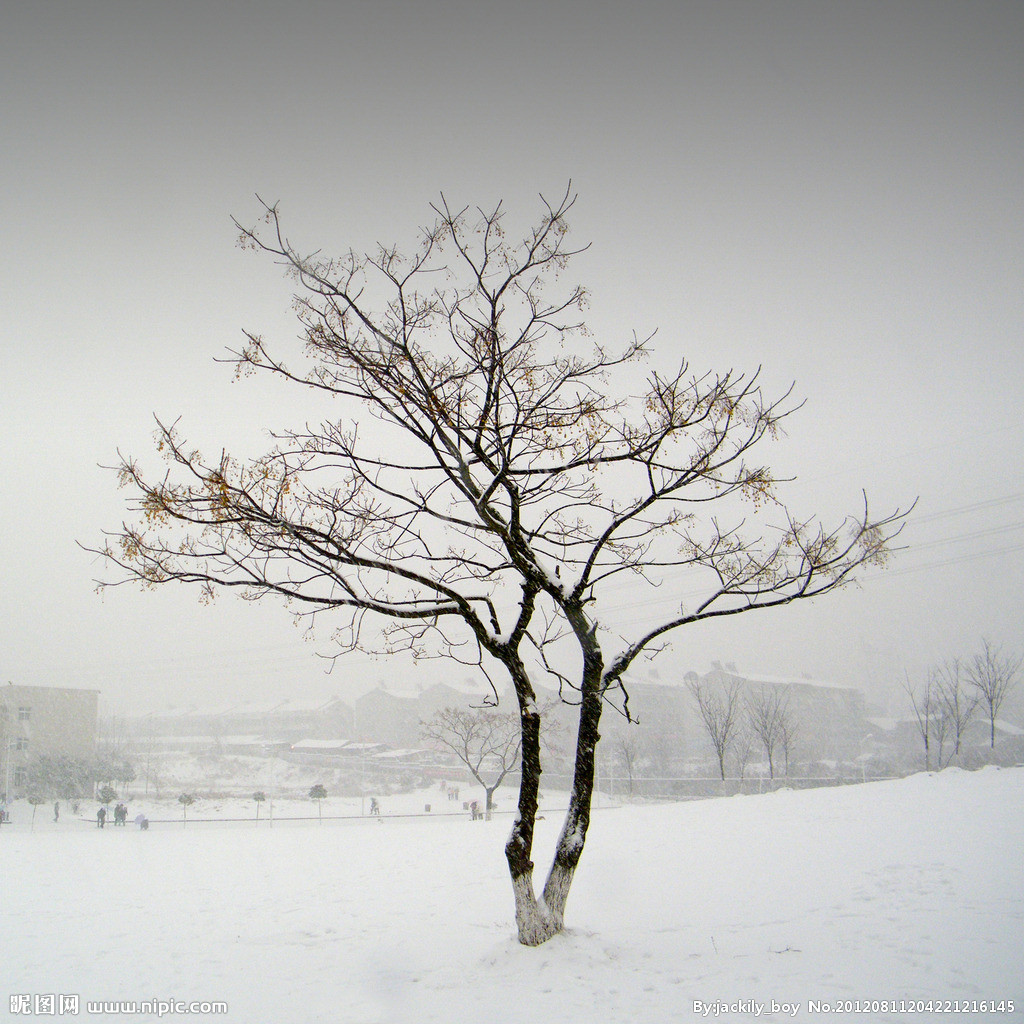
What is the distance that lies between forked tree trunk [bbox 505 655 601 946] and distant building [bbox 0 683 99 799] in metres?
42.2

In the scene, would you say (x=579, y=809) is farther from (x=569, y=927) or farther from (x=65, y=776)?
(x=65, y=776)

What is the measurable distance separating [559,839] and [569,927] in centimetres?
130

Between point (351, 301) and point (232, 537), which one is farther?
point (351, 301)

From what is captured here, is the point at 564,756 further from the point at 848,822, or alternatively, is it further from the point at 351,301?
the point at 351,301

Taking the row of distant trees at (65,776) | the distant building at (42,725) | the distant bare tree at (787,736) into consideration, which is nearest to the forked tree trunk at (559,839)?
the distant bare tree at (787,736)

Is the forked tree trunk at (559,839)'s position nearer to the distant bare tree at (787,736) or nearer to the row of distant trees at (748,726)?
the row of distant trees at (748,726)

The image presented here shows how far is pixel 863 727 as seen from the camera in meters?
59.5

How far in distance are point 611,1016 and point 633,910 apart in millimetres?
3505

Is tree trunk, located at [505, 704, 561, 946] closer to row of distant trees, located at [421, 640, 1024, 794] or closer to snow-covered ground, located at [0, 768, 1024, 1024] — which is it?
snow-covered ground, located at [0, 768, 1024, 1024]

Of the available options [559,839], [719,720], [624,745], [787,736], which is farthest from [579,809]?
[624,745]

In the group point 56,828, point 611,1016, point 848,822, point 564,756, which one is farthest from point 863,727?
point 611,1016

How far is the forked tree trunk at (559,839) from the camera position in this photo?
222 inches

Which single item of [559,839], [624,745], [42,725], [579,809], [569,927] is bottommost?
[624,745]

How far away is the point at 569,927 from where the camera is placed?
6227 millimetres
